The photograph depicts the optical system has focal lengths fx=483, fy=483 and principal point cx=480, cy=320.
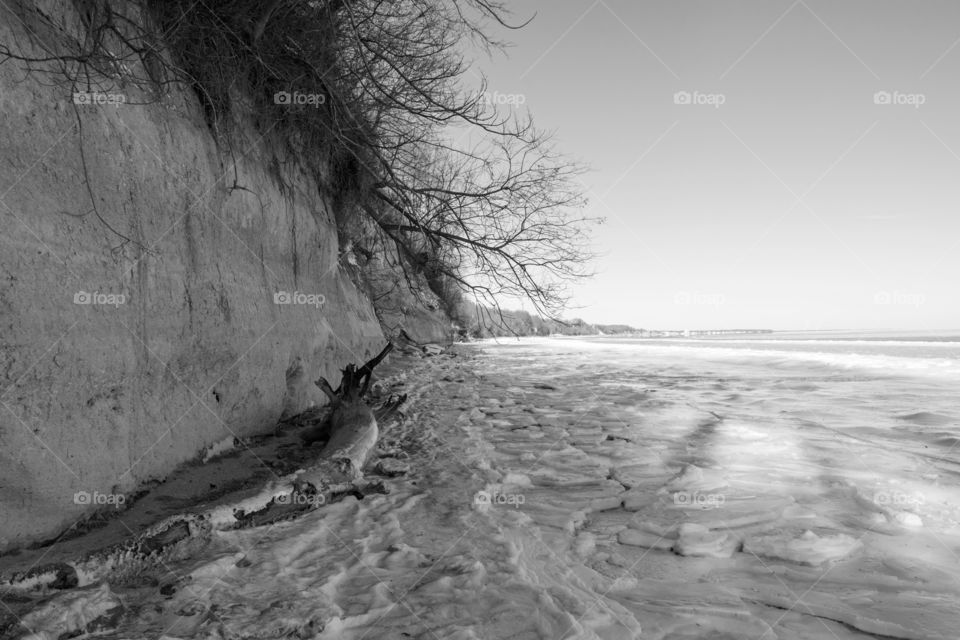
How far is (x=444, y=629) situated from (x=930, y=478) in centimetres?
331

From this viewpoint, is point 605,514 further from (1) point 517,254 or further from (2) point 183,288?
(1) point 517,254

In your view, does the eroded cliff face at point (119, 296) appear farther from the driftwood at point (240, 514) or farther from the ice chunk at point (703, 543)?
the ice chunk at point (703, 543)

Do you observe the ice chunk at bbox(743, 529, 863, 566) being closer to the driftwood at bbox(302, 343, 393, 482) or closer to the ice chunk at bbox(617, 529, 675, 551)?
the ice chunk at bbox(617, 529, 675, 551)

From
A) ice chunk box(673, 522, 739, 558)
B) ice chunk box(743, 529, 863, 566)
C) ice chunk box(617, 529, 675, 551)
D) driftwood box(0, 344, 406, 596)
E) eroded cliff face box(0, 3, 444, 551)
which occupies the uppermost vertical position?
eroded cliff face box(0, 3, 444, 551)

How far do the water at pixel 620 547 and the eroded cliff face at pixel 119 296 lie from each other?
0.95 metres

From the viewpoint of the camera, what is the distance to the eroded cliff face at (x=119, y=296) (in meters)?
2.26

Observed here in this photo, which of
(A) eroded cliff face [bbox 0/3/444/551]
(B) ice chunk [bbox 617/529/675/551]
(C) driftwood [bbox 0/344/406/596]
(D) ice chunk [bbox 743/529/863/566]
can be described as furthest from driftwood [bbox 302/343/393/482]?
(D) ice chunk [bbox 743/529/863/566]

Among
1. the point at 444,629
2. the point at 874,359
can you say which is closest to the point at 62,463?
the point at 444,629

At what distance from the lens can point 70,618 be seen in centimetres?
167

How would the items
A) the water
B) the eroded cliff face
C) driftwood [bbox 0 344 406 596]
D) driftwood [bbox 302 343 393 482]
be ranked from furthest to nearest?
driftwood [bbox 302 343 393 482], the eroded cliff face, driftwood [bbox 0 344 406 596], the water

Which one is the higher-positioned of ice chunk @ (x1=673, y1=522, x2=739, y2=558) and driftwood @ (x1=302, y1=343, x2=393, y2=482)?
driftwood @ (x1=302, y1=343, x2=393, y2=482)

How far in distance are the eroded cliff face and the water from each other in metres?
0.95

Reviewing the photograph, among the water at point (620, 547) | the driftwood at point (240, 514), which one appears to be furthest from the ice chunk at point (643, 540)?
the driftwood at point (240, 514)

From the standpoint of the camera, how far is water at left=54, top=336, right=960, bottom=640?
1744 millimetres
